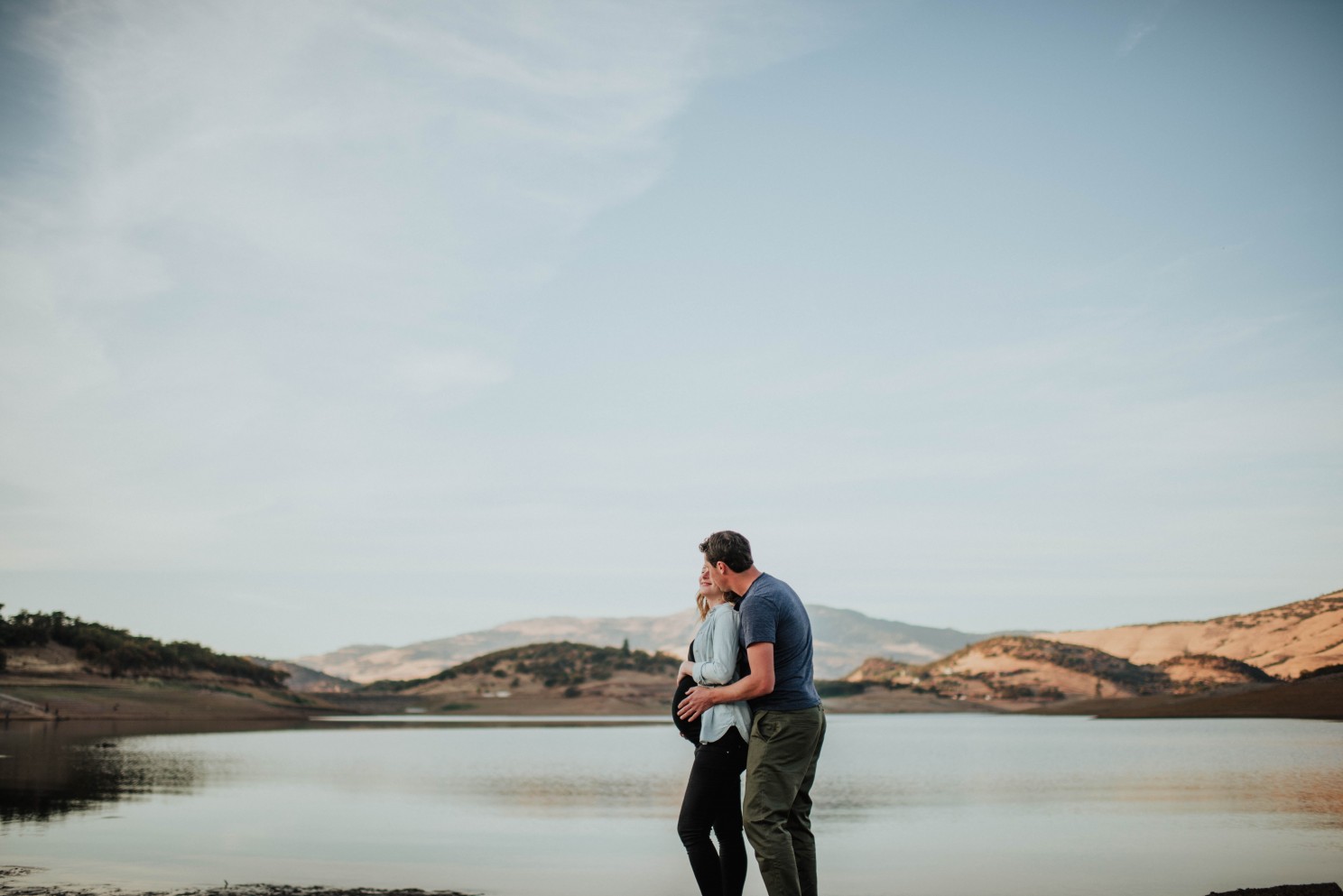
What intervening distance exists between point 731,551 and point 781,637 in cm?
55

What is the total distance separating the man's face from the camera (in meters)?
5.98

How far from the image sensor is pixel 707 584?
6109mm

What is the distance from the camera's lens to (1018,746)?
3700cm

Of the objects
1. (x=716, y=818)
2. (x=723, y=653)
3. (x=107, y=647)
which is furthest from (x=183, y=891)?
(x=107, y=647)

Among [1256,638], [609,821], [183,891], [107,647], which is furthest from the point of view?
[1256,638]

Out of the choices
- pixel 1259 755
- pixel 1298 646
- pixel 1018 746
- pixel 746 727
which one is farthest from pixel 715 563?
pixel 1298 646

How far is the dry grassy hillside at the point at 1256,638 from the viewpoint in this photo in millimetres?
86375

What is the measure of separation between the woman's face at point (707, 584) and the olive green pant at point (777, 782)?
29.1 inches

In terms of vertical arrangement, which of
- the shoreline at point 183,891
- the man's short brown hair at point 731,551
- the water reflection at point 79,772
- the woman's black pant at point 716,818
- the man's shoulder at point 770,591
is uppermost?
the man's short brown hair at point 731,551

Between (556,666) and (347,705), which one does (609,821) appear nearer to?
(347,705)

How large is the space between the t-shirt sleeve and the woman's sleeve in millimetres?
96

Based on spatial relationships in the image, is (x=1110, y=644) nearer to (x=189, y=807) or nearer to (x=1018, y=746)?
(x=1018, y=746)

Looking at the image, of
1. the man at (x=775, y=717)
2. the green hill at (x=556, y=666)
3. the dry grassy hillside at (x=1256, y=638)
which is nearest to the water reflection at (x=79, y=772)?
the man at (x=775, y=717)

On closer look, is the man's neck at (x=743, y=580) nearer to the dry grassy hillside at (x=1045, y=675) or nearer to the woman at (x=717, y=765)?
the woman at (x=717, y=765)
